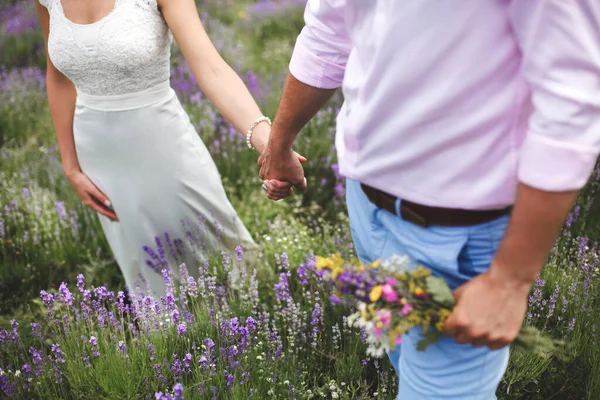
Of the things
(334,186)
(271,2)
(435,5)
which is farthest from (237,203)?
(271,2)

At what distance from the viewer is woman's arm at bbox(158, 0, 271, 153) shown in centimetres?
248

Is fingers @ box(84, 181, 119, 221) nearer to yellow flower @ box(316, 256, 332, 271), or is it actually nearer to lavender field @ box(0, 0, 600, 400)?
lavender field @ box(0, 0, 600, 400)

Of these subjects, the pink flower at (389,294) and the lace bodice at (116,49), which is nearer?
the pink flower at (389,294)

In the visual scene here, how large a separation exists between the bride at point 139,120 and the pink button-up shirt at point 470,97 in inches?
43.9

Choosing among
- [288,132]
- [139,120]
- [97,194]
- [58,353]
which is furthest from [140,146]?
[288,132]

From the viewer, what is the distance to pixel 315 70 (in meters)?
1.60

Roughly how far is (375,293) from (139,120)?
1.91 m

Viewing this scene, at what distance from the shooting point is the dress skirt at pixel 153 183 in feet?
9.17

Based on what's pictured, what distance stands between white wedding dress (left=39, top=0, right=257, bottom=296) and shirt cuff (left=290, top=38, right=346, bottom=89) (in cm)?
123

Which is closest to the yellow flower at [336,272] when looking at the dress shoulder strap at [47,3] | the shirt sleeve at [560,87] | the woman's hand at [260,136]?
the shirt sleeve at [560,87]

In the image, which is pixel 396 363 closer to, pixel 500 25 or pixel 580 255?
pixel 500 25

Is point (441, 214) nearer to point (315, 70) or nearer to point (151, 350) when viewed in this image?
point (315, 70)

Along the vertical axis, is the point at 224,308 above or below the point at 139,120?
below

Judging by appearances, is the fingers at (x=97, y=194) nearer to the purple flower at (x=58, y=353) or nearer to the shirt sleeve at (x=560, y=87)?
the purple flower at (x=58, y=353)
